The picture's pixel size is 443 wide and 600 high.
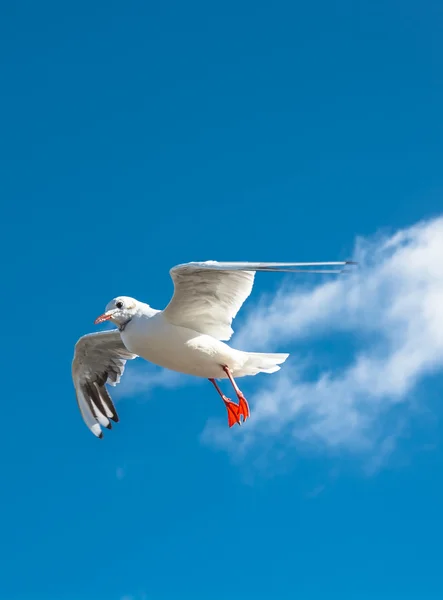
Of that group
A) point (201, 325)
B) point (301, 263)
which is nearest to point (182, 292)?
point (201, 325)

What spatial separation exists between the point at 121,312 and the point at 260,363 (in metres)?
2.85

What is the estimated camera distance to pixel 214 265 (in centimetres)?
1397

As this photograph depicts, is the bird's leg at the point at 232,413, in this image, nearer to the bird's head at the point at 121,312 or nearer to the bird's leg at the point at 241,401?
the bird's leg at the point at 241,401

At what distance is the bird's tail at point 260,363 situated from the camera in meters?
16.5

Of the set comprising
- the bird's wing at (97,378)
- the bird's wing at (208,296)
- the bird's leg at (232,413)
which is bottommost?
the bird's leg at (232,413)

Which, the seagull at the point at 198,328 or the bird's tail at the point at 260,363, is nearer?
the seagull at the point at 198,328

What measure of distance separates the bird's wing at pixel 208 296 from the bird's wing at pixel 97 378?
3.97 metres

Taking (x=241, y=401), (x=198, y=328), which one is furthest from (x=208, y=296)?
(x=241, y=401)

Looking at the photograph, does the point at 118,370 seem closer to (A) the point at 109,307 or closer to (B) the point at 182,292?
(A) the point at 109,307

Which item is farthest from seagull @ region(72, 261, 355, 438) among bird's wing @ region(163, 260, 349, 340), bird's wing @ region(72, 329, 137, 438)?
bird's wing @ region(72, 329, 137, 438)

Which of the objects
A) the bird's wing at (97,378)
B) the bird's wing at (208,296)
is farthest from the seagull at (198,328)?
the bird's wing at (97,378)

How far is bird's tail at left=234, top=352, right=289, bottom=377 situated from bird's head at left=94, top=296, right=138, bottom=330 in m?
2.34

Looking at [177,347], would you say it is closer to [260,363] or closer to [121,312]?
[121,312]

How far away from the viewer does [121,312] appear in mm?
16203
